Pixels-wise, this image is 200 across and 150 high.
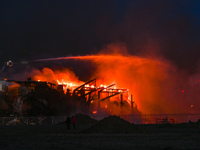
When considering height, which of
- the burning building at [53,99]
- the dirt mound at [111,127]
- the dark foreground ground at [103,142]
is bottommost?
the dark foreground ground at [103,142]

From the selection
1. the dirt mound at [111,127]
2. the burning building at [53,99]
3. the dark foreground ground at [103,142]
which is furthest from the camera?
the burning building at [53,99]

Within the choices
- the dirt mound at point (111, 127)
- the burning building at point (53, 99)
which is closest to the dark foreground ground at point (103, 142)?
the dirt mound at point (111, 127)

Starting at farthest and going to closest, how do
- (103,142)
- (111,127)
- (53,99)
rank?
(53,99) → (111,127) → (103,142)

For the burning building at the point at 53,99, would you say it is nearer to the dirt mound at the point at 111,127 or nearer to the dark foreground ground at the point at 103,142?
the dirt mound at the point at 111,127

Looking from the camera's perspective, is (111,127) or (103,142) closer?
(103,142)

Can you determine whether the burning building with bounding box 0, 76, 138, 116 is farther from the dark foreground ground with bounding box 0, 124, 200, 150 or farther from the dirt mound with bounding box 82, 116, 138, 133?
the dark foreground ground with bounding box 0, 124, 200, 150

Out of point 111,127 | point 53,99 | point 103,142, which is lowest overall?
point 103,142

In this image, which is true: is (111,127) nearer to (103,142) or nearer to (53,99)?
(103,142)

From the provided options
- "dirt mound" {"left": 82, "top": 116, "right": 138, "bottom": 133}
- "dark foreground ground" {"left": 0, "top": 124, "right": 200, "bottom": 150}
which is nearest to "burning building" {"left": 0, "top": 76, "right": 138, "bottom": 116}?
"dirt mound" {"left": 82, "top": 116, "right": 138, "bottom": 133}

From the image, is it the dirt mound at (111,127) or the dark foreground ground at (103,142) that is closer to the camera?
the dark foreground ground at (103,142)

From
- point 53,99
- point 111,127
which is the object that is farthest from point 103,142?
point 53,99

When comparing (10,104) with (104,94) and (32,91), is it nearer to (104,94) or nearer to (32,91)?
(32,91)

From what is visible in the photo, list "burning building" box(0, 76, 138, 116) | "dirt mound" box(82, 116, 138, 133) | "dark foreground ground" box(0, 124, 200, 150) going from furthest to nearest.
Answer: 1. "burning building" box(0, 76, 138, 116)
2. "dirt mound" box(82, 116, 138, 133)
3. "dark foreground ground" box(0, 124, 200, 150)

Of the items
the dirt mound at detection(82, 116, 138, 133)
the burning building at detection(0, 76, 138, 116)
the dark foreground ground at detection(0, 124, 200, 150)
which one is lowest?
the dark foreground ground at detection(0, 124, 200, 150)
